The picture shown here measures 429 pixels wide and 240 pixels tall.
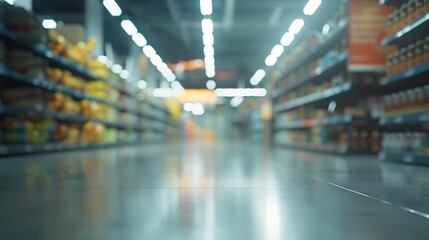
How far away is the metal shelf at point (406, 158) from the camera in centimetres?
372

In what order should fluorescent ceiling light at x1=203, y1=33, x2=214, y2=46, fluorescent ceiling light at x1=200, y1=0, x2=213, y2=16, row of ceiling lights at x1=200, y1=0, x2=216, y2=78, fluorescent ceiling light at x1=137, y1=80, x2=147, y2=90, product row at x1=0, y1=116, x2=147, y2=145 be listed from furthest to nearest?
fluorescent ceiling light at x1=137, y1=80, x2=147, y2=90, fluorescent ceiling light at x1=203, y1=33, x2=214, y2=46, row of ceiling lights at x1=200, y1=0, x2=216, y2=78, fluorescent ceiling light at x1=200, y1=0, x2=213, y2=16, product row at x1=0, y1=116, x2=147, y2=145

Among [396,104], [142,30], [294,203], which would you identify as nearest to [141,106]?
[142,30]

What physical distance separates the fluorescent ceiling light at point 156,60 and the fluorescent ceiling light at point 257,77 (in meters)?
5.77

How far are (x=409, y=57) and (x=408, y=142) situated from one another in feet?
2.86

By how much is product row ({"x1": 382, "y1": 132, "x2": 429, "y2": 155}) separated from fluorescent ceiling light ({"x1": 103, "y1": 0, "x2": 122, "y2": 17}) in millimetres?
7166

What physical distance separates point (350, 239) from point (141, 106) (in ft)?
43.9

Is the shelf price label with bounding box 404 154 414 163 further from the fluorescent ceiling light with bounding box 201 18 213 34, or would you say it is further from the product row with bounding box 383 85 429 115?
the fluorescent ceiling light with bounding box 201 18 213 34

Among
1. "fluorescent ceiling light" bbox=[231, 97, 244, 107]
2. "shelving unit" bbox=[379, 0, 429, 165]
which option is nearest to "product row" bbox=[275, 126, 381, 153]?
"shelving unit" bbox=[379, 0, 429, 165]

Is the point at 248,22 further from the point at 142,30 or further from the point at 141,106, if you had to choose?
the point at 141,106

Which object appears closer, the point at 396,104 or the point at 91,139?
the point at 396,104

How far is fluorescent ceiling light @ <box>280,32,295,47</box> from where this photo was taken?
39.9ft

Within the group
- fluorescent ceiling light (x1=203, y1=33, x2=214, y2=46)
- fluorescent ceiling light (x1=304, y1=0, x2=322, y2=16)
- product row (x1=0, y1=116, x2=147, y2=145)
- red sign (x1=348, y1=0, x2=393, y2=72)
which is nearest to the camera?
product row (x1=0, y1=116, x2=147, y2=145)

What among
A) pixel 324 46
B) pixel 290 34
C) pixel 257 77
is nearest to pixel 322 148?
pixel 324 46

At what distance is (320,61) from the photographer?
736 centimetres
